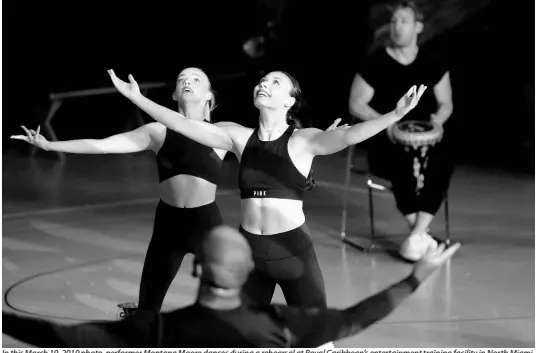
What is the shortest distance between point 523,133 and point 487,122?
0.33 metres

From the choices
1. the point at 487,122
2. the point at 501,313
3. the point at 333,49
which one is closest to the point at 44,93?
the point at 333,49

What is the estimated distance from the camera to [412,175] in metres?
6.75

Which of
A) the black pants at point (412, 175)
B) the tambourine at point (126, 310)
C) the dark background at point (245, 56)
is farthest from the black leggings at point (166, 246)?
the dark background at point (245, 56)

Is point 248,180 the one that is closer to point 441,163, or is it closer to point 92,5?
point 441,163

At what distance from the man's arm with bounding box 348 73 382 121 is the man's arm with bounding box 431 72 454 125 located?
364 mm

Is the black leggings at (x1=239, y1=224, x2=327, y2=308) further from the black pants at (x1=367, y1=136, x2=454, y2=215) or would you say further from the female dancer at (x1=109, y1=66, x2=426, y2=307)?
the black pants at (x1=367, y1=136, x2=454, y2=215)

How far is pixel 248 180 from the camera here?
14.2 ft

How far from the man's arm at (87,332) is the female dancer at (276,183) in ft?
2.66

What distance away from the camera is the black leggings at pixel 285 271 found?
4.27 m

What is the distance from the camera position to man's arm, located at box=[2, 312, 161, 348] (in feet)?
11.0

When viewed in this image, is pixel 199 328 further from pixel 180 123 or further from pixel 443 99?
pixel 443 99

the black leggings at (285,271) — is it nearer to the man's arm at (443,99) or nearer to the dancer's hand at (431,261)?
the dancer's hand at (431,261)

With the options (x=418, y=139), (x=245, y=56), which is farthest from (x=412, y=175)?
(x=245, y=56)

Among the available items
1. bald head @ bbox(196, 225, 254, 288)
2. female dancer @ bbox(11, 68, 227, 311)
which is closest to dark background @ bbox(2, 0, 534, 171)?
female dancer @ bbox(11, 68, 227, 311)
